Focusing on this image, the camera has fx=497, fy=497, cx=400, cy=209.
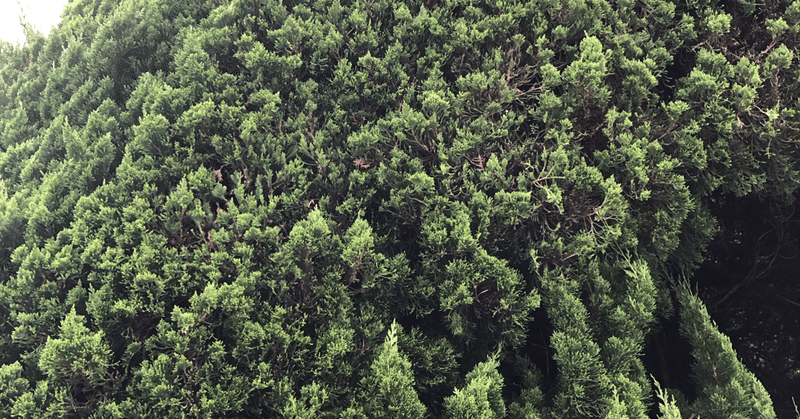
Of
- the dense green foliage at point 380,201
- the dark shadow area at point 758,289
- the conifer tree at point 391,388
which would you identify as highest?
the dense green foliage at point 380,201

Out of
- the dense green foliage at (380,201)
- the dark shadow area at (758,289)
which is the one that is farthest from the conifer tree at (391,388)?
the dark shadow area at (758,289)

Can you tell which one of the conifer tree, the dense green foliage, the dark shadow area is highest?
the dense green foliage

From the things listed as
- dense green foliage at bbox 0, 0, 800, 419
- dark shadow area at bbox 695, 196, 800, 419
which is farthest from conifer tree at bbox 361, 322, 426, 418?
dark shadow area at bbox 695, 196, 800, 419

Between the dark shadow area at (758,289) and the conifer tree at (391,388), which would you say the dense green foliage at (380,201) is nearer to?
the conifer tree at (391,388)

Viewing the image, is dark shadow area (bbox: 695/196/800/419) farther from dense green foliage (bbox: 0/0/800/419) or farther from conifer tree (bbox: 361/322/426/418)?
conifer tree (bbox: 361/322/426/418)

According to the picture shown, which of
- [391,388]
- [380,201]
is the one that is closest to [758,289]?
[380,201]

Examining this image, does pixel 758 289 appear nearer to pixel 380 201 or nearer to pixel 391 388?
pixel 380 201

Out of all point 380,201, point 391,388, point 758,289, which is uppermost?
point 380,201

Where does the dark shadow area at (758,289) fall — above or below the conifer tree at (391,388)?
below
